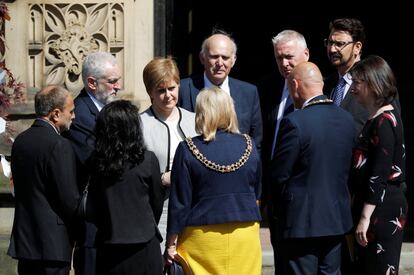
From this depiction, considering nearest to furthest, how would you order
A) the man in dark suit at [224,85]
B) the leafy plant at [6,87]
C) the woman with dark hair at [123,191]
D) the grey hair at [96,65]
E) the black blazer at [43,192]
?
the woman with dark hair at [123,191] → the black blazer at [43,192] → the grey hair at [96,65] → the man in dark suit at [224,85] → the leafy plant at [6,87]

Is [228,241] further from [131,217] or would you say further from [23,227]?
[23,227]

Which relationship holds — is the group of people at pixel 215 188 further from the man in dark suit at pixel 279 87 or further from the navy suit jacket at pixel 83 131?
the man in dark suit at pixel 279 87

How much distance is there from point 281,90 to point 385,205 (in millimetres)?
1288

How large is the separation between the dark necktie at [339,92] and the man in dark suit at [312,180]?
0.75m

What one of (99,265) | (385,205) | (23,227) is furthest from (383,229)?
(23,227)

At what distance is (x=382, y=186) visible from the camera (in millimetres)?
6203

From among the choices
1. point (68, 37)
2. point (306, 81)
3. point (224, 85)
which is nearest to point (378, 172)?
point (306, 81)

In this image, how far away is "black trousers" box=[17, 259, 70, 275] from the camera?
6.20 meters

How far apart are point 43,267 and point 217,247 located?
3.26ft

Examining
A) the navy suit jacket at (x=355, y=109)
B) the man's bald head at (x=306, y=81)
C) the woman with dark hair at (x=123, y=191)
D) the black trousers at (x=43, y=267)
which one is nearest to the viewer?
the woman with dark hair at (x=123, y=191)

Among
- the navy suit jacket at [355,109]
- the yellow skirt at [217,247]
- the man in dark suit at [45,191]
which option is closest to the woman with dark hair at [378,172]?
the navy suit jacket at [355,109]

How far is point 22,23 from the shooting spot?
8.11 metres

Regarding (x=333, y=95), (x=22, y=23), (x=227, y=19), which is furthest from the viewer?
(x=227, y=19)

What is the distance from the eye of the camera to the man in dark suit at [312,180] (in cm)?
618
